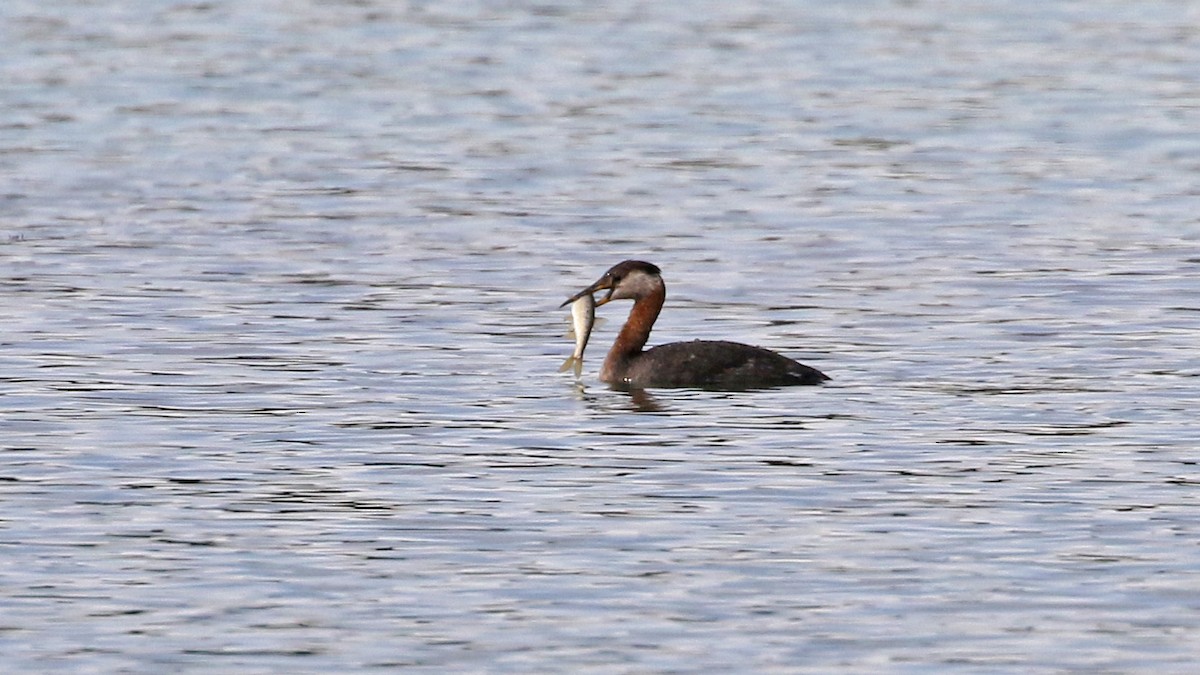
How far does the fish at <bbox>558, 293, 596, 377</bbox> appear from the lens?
1862 cm

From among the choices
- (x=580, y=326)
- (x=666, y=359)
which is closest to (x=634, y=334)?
(x=580, y=326)

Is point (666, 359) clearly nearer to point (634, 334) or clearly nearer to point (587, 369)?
point (634, 334)

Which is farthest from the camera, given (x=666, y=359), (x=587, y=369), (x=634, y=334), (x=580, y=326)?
(x=587, y=369)

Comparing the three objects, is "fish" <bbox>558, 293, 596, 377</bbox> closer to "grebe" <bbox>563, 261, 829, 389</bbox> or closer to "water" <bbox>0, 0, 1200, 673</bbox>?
"grebe" <bbox>563, 261, 829, 389</bbox>

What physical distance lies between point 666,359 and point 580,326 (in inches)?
32.4

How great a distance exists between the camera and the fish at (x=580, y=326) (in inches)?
733

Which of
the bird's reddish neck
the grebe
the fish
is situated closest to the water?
the grebe

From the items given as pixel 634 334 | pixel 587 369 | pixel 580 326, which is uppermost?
pixel 580 326

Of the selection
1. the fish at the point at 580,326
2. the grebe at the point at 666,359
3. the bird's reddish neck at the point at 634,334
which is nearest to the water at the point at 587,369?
the grebe at the point at 666,359

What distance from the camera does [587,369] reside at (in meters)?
19.3

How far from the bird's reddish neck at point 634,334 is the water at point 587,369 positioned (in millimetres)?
583

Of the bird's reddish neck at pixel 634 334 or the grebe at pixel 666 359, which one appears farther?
the bird's reddish neck at pixel 634 334

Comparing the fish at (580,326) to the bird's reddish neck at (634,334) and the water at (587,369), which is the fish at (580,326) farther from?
the water at (587,369)

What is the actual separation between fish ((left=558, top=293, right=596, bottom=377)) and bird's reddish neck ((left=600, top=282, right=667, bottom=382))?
20 cm
